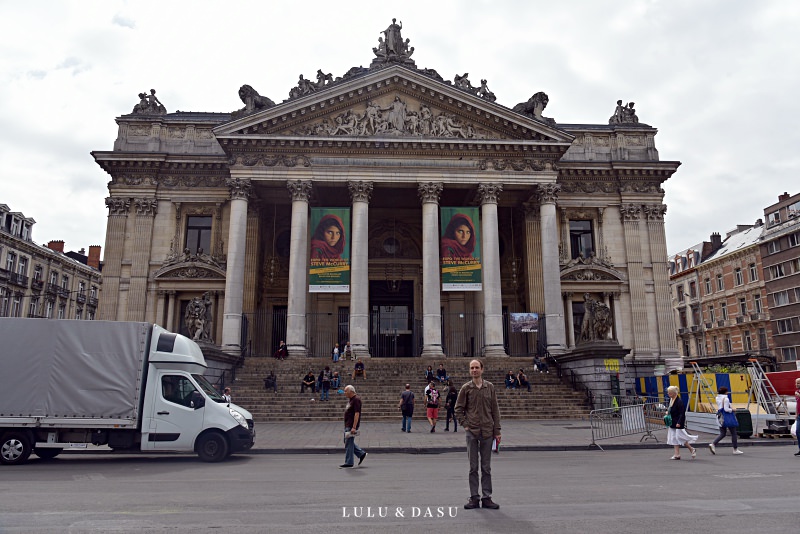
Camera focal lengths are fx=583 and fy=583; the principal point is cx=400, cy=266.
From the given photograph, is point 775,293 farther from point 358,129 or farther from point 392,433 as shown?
point 392,433

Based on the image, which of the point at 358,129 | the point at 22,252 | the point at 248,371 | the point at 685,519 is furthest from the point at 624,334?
the point at 22,252

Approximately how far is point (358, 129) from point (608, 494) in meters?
26.5

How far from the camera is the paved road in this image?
20.8 ft

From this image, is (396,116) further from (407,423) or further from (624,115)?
(407,423)

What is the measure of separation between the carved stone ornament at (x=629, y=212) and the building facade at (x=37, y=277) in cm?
3773

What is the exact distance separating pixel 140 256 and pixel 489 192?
20.1 meters

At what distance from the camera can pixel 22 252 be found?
51.8 metres

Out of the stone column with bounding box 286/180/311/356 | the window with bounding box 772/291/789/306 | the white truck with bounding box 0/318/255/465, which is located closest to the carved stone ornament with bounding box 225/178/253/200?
the stone column with bounding box 286/180/311/356

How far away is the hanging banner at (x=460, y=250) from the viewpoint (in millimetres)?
30031

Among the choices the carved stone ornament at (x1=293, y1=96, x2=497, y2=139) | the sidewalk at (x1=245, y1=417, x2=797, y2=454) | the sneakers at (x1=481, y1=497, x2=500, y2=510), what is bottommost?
the sidewalk at (x1=245, y1=417, x2=797, y2=454)

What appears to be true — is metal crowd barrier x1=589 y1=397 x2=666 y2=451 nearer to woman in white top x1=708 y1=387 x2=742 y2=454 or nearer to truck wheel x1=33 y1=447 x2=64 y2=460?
woman in white top x1=708 y1=387 x2=742 y2=454

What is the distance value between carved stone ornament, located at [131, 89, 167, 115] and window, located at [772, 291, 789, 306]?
51.4m

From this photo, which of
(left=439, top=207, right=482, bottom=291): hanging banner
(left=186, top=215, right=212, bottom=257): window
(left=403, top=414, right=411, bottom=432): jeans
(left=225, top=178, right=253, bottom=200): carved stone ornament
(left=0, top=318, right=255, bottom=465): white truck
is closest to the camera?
(left=0, top=318, right=255, bottom=465): white truck

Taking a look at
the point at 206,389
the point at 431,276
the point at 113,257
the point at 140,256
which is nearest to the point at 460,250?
the point at 431,276
